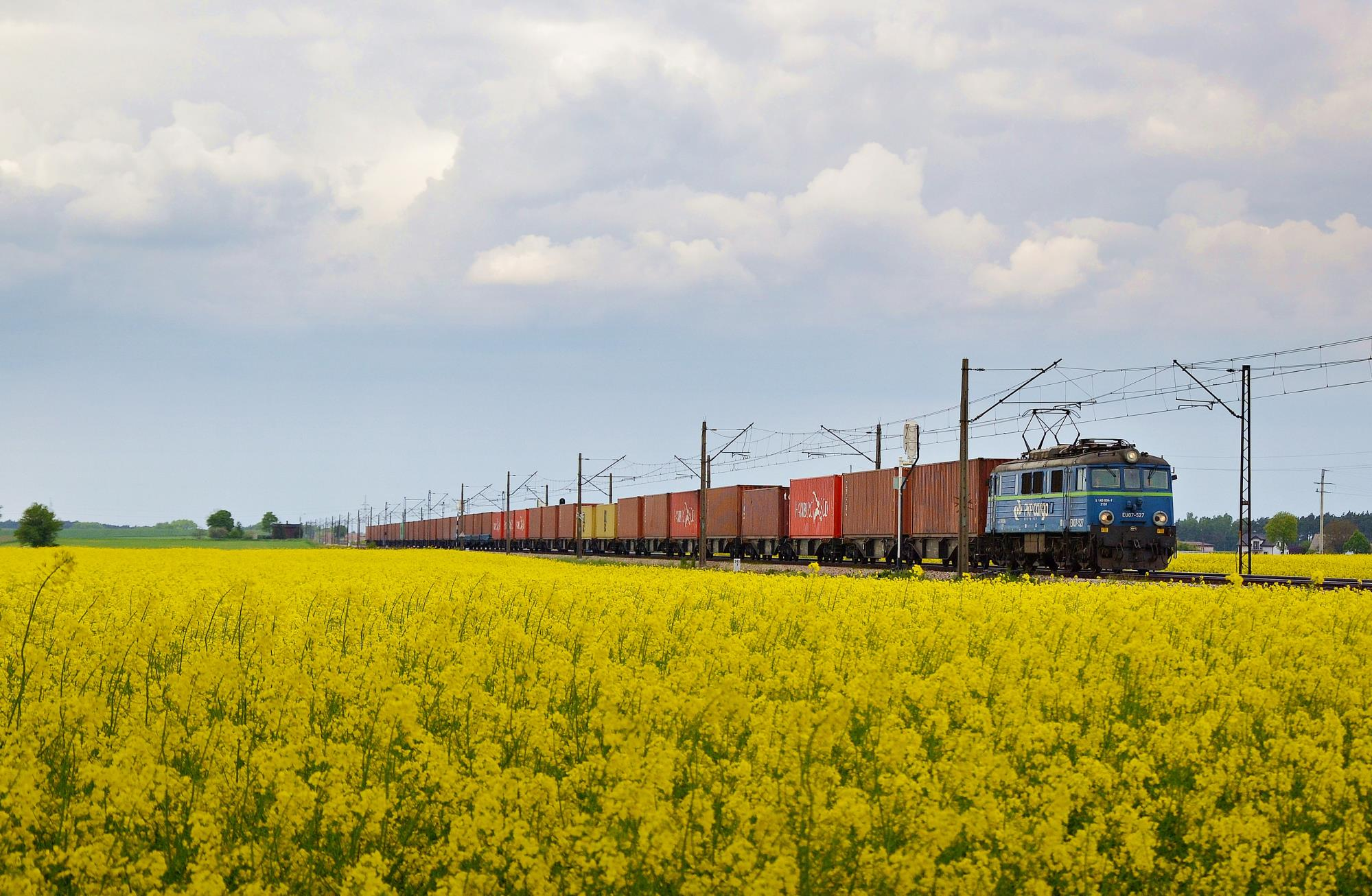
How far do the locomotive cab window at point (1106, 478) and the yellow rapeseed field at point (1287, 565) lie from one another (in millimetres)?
11724

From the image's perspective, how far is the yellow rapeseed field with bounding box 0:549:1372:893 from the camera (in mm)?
5176

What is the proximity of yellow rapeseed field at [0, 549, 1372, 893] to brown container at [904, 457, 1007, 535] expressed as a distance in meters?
25.1

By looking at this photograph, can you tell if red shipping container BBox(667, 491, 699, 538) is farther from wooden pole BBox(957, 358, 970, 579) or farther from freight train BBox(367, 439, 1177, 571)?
wooden pole BBox(957, 358, 970, 579)

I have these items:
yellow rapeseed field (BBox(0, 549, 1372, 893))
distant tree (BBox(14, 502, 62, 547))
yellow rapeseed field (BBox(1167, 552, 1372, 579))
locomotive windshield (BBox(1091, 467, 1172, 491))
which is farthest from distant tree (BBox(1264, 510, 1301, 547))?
yellow rapeseed field (BBox(0, 549, 1372, 893))

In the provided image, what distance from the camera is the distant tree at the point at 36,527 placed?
75938 millimetres

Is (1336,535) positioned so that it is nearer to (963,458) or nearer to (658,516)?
(658,516)

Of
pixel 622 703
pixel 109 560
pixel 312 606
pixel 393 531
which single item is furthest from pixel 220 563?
pixel 393 531

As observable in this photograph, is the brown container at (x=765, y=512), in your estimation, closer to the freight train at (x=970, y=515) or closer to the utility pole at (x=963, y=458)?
the freight train at (x=970, y=515)

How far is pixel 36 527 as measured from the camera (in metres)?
76.3

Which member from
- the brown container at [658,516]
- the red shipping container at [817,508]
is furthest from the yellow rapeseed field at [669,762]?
the brown container at [658,516]

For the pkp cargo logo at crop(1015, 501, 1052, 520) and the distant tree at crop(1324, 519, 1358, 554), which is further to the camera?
the distant tree at crop(1324, 519, 1358, 554)

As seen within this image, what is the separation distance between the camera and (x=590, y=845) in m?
5.00

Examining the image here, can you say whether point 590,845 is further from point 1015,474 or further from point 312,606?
point 1015,474

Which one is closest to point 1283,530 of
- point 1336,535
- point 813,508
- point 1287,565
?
point 1336,535
